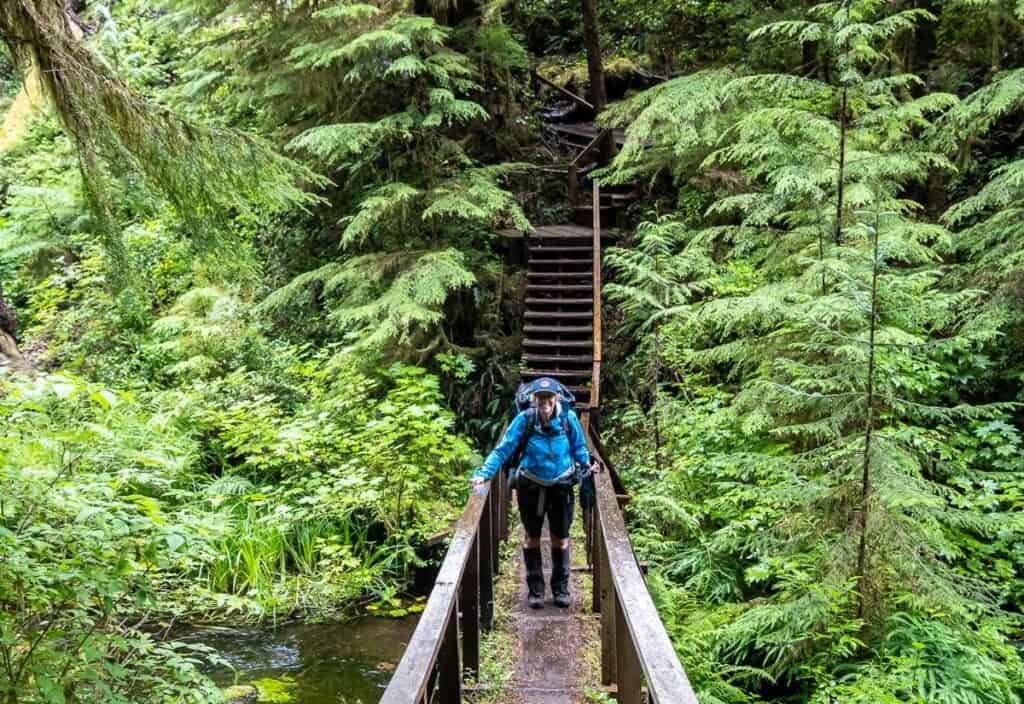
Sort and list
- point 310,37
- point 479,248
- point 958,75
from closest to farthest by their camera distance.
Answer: point 310,37 → point 958,75 → point 479,248

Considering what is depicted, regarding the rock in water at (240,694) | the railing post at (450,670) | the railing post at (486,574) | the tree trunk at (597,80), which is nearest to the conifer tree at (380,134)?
the tree trunk at (597,80)

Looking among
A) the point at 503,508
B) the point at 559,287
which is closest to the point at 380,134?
the point at 559,287

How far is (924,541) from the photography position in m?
5.14

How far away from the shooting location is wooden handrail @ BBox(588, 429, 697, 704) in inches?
91.8

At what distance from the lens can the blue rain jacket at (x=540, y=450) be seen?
191 inches

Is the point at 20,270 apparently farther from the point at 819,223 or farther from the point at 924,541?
the point at 924,541

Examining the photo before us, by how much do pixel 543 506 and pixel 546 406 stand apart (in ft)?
2.48

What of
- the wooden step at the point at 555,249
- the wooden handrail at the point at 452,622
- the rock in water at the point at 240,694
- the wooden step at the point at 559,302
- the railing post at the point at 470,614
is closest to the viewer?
the wooden handrail at the point at 452,622

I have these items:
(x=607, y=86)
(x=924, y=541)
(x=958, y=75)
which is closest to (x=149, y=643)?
(x=924, y=541)

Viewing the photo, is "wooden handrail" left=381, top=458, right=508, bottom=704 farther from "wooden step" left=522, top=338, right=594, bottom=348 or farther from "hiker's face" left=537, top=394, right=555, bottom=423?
"wooden step" left=522, top=338, right=594, bottom=348

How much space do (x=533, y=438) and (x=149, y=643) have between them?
2.62 metres

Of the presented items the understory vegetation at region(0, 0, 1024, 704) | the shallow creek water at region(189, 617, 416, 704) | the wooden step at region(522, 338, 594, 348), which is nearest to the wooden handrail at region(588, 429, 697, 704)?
the understory vegetation at region(0, 0, 1024, 704)

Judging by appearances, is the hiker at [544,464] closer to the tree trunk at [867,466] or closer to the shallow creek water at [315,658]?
the tree trunk at [867,466]

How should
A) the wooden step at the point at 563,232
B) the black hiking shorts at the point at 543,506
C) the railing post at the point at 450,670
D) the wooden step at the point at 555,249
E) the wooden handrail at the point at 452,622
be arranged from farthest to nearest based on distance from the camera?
the wooden step at the point at 563,232 → the wooden step at the point at 555,249 → the black hiking shorts at the point at 543,506 → the railing post at the point at 450,670 → the wooden handrail at the point at 452,622
